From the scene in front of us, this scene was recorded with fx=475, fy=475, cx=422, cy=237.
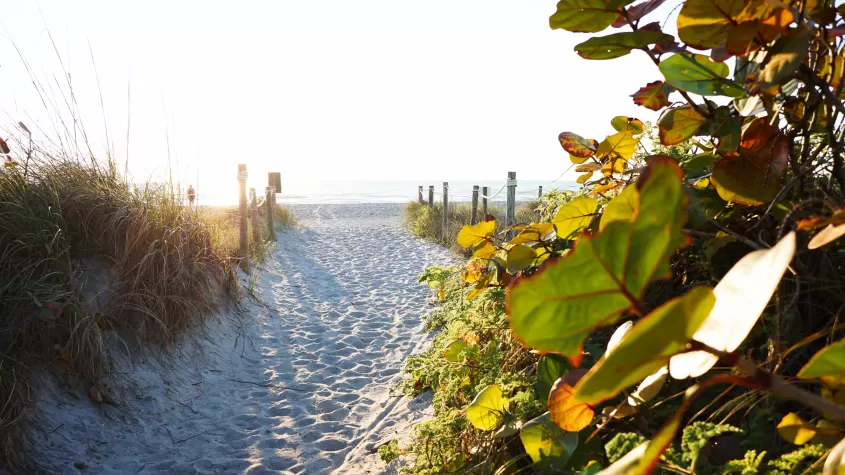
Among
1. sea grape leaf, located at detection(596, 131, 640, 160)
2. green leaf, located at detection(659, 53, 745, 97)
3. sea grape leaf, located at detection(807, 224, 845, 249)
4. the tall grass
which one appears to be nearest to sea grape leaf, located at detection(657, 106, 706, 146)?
green leaf, located at detection(659, 53, 745, 97)

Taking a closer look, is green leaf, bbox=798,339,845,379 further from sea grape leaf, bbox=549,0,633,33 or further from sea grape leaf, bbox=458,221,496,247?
sea grape leaf, bbox=458,221,496,247

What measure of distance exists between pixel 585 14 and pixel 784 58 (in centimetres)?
32

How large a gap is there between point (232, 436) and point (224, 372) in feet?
2.90

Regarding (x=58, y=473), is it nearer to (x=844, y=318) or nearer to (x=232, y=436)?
(x=232, y=436)

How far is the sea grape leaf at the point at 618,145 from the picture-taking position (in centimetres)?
136

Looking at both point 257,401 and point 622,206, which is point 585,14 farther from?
point 257,401

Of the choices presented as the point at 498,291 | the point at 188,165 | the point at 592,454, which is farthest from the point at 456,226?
the point at 592,454

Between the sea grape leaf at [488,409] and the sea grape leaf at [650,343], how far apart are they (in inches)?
41.8

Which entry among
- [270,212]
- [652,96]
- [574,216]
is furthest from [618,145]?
[270,212]

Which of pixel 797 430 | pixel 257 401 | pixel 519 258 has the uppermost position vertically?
pixel 519 258

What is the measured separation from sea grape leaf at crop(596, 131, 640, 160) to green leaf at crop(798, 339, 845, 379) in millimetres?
1051

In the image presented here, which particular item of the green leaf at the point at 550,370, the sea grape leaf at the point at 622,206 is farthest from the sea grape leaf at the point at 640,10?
the green leaf at the point at 550,370

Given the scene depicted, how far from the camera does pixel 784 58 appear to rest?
0.63m

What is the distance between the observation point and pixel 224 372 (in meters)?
3.55
